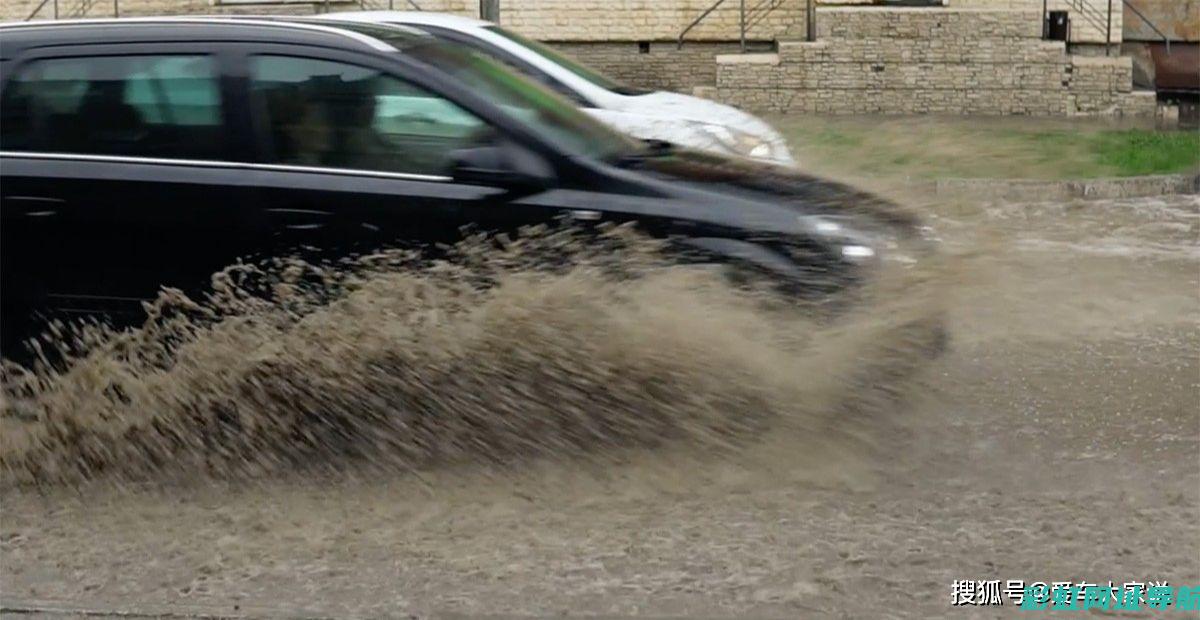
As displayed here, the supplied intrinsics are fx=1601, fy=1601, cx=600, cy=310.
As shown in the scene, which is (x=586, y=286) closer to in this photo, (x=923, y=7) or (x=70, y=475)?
(x=70, y=475)

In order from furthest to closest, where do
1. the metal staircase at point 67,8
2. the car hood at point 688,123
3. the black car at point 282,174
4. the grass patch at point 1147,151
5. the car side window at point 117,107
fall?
1. the metal staircase at point 67,8
2. the grass patch at point 1147,151
3. the car hood at point 688,123
4. the car side window at point 117,107
5. the black car at point 282,174

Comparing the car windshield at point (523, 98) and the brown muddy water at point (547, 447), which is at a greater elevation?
the car windshield at point (523, 98)

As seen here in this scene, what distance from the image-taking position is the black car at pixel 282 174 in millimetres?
6116

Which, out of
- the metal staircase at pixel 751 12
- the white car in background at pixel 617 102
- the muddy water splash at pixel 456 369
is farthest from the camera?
the metal staircase at pixel 751 12

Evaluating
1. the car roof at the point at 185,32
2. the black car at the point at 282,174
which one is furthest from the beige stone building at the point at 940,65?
the black car at the point at 282,174

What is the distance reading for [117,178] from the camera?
6340 millimetres

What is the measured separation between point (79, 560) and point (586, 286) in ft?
6.59

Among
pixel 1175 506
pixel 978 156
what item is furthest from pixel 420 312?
pixel 978 156

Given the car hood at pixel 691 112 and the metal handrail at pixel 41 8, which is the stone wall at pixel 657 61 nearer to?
the metal handrail at pixel 41 8

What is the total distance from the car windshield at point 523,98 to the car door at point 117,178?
807 millimetres

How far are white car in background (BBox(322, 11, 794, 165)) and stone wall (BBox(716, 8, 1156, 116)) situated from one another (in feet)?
27.1

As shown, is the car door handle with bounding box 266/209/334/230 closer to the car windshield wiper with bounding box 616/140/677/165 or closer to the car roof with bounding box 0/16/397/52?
the car roof with bounding box 0/16/397/52

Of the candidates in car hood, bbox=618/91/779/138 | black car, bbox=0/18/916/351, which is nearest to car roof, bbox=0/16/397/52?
black car, bbox=0/18/916/351

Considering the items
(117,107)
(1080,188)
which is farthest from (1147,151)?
(117,107)
